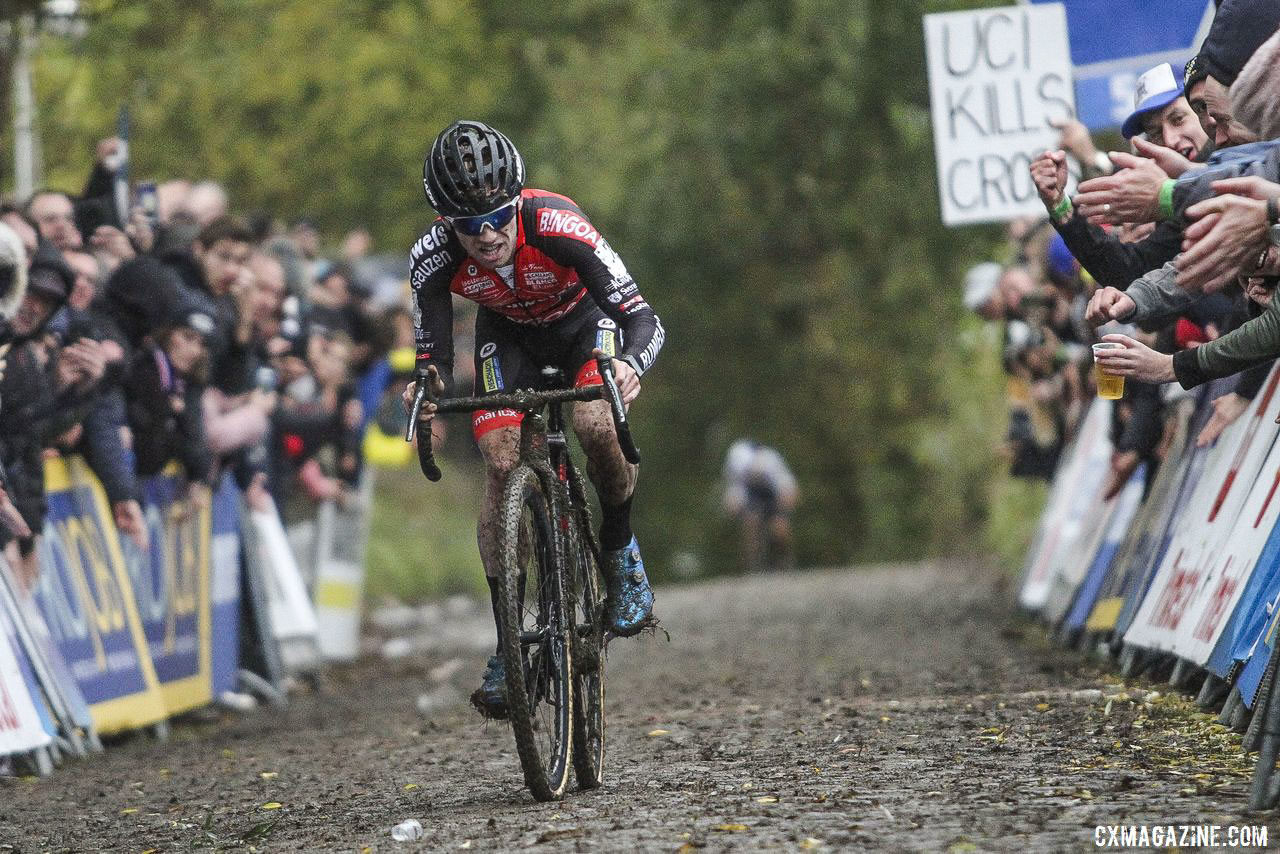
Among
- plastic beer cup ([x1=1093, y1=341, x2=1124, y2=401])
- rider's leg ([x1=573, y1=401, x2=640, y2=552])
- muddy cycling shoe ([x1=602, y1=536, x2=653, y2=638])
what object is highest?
plastic beer cup ([x1=1093, y1=341, x2=1124, y2=401])

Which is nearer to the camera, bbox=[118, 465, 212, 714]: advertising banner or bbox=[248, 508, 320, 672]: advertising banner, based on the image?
bbox=[118, 465, 212, 714]: advertising banner

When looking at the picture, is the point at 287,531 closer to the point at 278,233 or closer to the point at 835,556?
the point at 278,233

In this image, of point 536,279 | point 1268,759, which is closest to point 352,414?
point 536,279

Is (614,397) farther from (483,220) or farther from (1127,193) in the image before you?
(1127,193)

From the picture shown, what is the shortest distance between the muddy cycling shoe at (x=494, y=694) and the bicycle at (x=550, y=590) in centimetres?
9

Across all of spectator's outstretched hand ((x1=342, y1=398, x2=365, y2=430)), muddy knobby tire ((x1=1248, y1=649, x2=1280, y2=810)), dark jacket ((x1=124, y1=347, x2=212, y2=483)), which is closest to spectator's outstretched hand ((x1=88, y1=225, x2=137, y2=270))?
dark jacket ((x1=124, y1=347, x2=212, y2=483))

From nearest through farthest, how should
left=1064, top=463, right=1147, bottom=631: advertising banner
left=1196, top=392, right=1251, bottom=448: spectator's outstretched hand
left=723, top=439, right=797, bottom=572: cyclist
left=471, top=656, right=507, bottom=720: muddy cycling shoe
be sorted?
left=471, top=656, right=507, bottom=720: muddy cycling shoe < left=1196, top=392, right=1251, bottom=448: spectator's outstretched hand < left=1064, top=463, right=1147, bottom=631: advertising banner < left=723, top=439, right=797, bottom=572: cyclist

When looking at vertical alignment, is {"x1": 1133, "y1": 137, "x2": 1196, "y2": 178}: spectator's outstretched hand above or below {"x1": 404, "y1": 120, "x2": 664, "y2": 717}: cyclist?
above

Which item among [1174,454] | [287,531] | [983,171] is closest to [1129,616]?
[1174,454]

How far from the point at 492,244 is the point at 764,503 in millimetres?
26710

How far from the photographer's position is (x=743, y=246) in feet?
125

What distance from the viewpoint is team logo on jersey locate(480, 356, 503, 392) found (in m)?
8.10

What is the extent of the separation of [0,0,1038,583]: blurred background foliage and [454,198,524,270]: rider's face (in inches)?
500

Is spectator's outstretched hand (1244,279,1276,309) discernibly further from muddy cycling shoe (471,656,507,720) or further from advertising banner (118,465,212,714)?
advertising banner (118,465,212,714)
